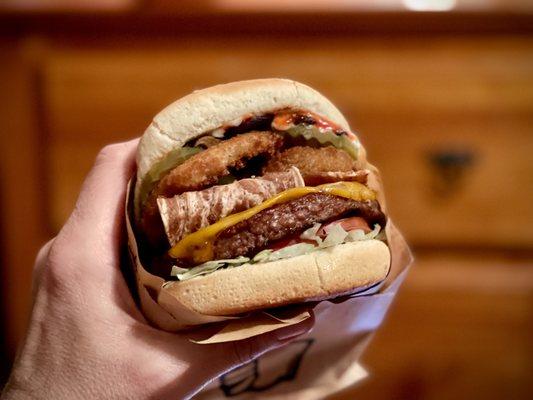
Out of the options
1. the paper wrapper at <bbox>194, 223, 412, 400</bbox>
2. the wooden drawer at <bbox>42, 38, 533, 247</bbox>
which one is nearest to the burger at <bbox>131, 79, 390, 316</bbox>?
the paper wrapper at <bbox>194, 223, 412, 400</bbox>

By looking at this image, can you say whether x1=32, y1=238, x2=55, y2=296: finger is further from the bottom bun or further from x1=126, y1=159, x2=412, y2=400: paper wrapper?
the bottom bun

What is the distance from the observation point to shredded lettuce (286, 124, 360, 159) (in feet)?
3.12

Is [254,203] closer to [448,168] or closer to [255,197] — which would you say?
[255,197]

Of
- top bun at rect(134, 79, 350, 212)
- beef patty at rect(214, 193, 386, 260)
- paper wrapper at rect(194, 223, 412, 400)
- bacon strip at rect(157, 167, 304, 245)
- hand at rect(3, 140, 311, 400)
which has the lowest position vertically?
paper wrapper at rect(194, 223, 412, 400)

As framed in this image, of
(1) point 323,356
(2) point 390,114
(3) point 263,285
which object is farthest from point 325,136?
(2) point 390,114

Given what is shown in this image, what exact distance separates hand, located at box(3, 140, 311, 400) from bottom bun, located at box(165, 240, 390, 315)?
3.2 inches

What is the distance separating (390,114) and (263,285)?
1254 mm

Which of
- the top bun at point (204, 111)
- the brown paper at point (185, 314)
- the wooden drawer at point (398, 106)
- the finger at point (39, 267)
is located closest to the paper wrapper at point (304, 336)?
the brown paper at point (185, 314)

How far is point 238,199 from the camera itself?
880 millimetres

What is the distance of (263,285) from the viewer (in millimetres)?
796

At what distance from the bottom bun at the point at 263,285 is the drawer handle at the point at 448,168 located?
1.20 m

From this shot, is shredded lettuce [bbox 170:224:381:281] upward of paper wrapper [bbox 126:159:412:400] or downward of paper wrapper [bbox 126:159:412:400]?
upward

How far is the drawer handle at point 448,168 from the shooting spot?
1892 mm

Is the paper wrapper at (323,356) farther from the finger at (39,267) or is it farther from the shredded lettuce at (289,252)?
the finger at (39,267)
